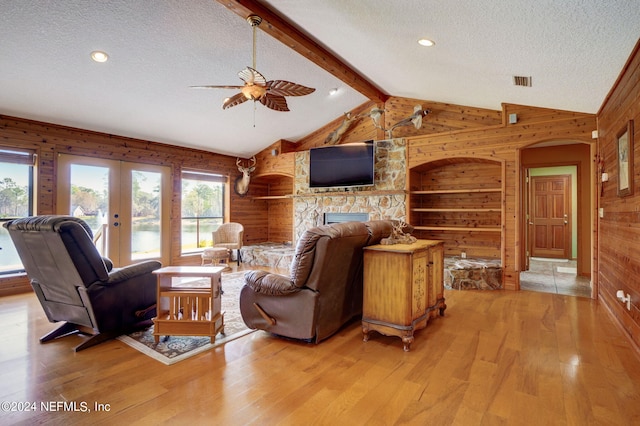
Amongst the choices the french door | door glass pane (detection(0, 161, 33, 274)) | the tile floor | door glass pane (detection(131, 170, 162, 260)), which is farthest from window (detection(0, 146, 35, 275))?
the tile floor

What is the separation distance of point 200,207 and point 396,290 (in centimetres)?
579

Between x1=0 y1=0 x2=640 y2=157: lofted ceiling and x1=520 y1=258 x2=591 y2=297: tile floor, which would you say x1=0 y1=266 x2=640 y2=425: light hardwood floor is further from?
x1=0 y1=0 x2=640 y2=157: lofted ceiling

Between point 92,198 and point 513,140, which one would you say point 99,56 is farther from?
point 513,140

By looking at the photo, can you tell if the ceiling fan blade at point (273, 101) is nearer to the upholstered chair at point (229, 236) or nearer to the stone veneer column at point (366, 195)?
the stone veneer column at point (366, 195)

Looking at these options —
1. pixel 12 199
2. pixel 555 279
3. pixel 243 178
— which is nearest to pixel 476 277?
pixel 555 279

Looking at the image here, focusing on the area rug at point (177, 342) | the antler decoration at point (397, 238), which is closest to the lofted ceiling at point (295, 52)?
the antler decoration at point (397, 238)

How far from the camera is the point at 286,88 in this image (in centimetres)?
349

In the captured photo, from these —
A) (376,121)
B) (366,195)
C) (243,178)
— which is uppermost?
(376,121)

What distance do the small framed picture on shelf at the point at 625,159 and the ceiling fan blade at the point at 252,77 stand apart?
339 cm

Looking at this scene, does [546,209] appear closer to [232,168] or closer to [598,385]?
[598,385]

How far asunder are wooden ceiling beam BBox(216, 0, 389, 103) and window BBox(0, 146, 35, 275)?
3.97 m

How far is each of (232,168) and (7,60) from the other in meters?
4.50

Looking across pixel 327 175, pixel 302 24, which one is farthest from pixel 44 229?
pixel 327 175

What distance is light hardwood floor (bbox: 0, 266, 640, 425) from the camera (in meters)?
1.89
